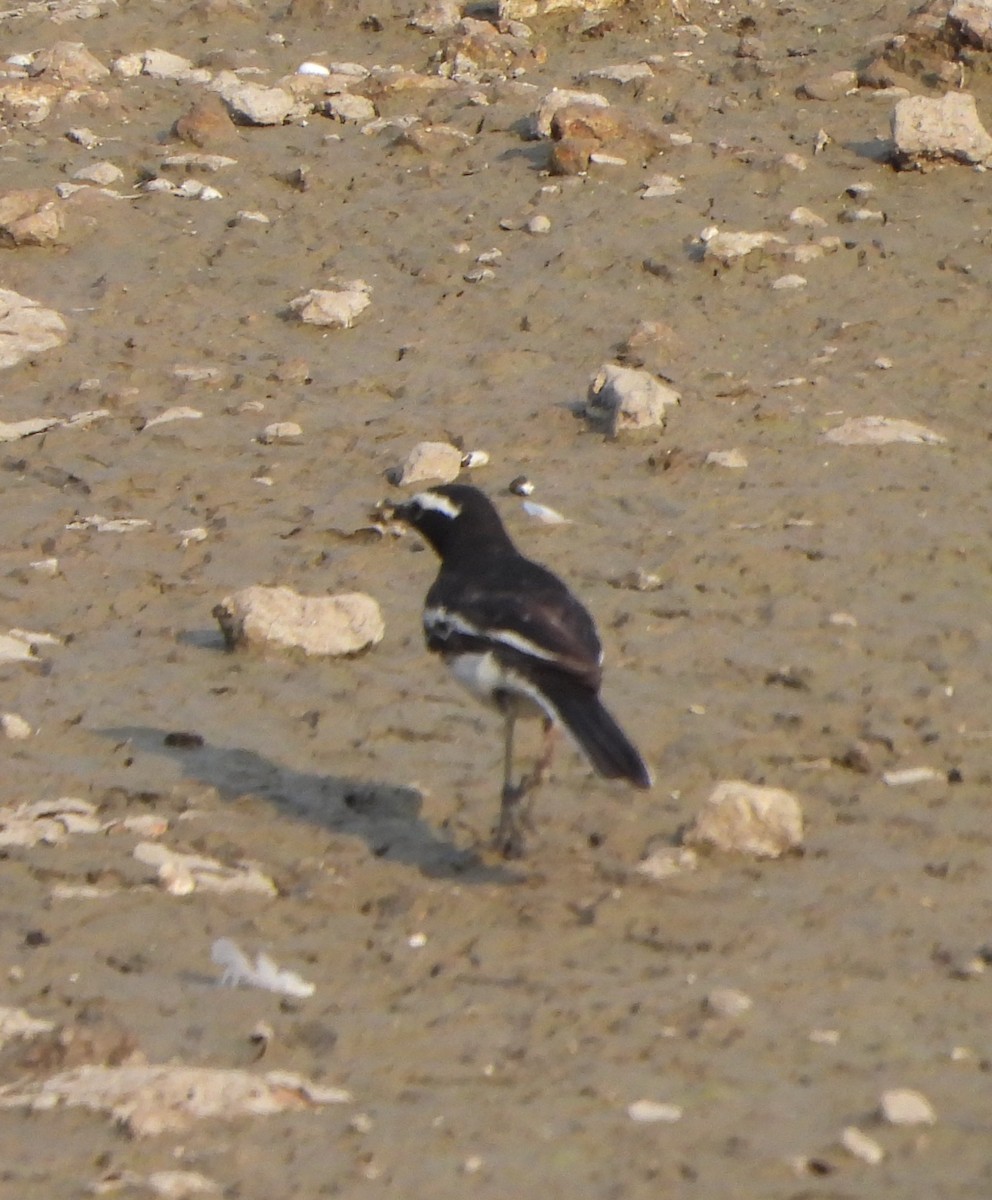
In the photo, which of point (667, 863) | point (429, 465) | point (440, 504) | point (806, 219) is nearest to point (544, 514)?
point (429, 465)

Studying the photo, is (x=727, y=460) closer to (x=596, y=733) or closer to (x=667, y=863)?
(x=667, y=863)

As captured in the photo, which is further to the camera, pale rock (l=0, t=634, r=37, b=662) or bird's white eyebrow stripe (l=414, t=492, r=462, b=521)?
pale rock (l=0, t=634, r=37, b=662)

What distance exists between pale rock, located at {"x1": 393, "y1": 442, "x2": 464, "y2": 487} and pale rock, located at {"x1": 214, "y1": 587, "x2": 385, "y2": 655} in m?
1.58

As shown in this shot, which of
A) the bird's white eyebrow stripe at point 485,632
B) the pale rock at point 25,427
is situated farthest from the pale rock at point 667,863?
the pale rock at point 25,427

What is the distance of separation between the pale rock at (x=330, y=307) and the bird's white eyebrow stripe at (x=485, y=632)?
4.59 m

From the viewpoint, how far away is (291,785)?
638cm

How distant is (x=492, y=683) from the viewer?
19.0 ft

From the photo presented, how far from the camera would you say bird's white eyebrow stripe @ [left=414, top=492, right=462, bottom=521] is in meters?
6.68

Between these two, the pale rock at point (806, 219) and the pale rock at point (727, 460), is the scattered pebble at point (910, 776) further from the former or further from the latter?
the pale rock at point (806, 219)

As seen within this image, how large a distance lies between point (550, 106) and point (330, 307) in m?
2.68

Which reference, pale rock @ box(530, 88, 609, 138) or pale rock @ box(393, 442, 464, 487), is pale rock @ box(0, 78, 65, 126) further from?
pale rock @ box(393, 442, 464, 487)

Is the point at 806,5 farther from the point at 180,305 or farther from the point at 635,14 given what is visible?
the point at 180,305

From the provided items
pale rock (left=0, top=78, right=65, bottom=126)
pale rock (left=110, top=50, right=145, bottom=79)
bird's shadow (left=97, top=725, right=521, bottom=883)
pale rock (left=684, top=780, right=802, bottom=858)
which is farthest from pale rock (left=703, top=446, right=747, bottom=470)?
pale rock (left=110, top=50, right=145, bottom=79)

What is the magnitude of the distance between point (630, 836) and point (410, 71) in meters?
8.88
